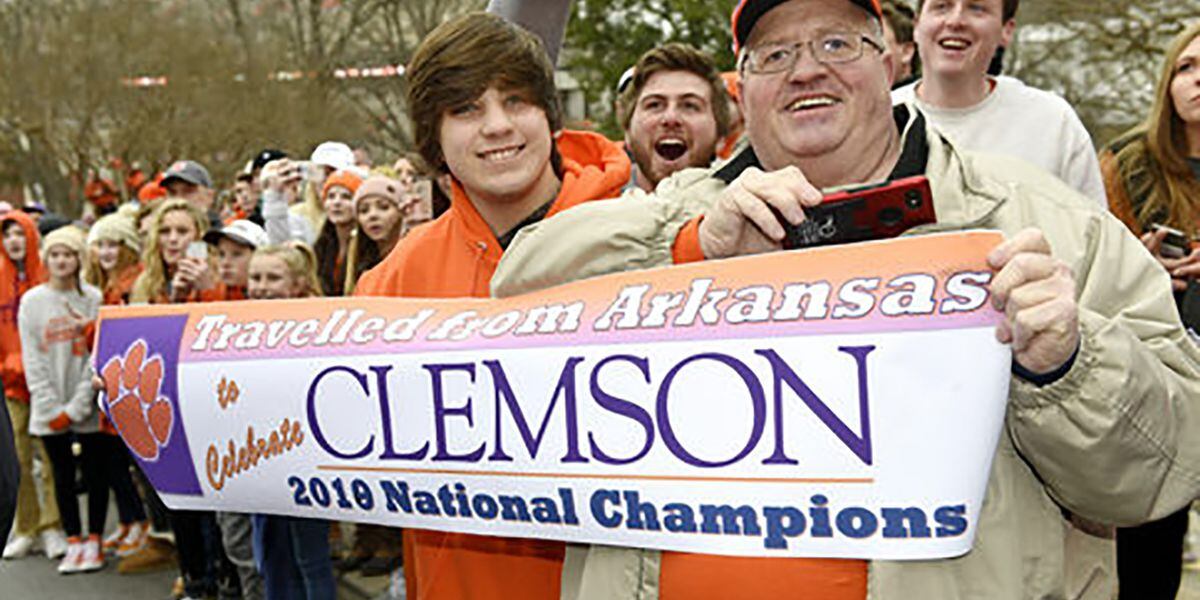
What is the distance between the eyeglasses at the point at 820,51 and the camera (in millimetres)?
2029

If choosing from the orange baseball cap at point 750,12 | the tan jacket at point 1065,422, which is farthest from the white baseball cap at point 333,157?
the tan jacket at point 1065,422

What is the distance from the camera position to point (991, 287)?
165 cm

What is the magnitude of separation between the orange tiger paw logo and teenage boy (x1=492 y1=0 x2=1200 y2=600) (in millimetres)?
903

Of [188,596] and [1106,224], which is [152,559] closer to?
[188,596]

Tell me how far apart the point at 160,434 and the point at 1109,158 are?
10.7 ft

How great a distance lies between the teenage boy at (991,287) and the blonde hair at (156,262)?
4329mm

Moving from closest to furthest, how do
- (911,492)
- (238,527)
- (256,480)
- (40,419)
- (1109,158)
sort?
(911,492) → (256,480) → (1109,158) → (238,527) → (40,419)

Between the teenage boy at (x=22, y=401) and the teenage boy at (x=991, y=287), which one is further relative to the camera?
the teenage boy at (x=22, y=401)

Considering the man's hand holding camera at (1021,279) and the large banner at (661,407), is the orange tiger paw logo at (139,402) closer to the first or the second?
the large banner at (661,407)

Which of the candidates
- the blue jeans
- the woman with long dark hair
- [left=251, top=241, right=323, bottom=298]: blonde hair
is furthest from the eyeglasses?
[left=251, top=241, right=323, bottom=298]: blonde hair

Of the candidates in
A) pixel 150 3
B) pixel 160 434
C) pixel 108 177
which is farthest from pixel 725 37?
pixel 160 434

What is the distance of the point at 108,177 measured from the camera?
90.8ft

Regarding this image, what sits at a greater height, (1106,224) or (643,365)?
(1106,224)

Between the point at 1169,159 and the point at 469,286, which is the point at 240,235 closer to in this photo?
the point at 469,286
